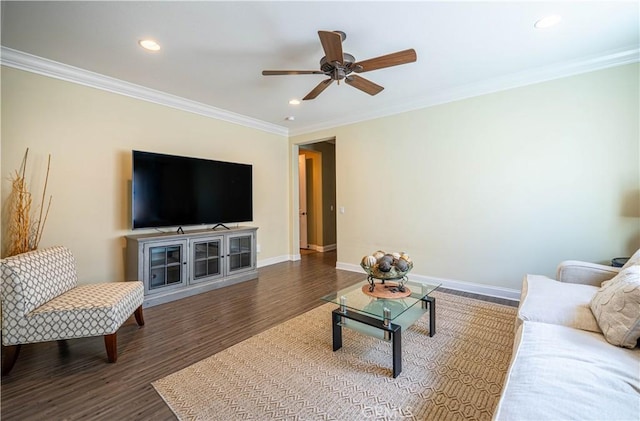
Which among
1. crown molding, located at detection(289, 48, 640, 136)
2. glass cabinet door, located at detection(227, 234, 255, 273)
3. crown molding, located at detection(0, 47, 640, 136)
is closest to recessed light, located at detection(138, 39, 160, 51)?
crown molding, located at detection(0, 47, 640, 136)

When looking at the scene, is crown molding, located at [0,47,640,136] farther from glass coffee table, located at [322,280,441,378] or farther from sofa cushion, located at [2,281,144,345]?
glass coffee table, located at [322,280,441,378]

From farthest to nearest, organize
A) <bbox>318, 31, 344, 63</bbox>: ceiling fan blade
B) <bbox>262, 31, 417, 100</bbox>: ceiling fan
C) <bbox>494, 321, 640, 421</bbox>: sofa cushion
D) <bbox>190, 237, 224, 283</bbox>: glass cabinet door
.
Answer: <bbox>190, 237, 224, 283</bbox>: glass cabinet door → <bbox>262, 31, 417, 100</bbox>: ceiling fan → <bbox>318, 31, 344, 63</bbox>: ceiling fan blade → <bbox>494, 321, 640, 421</bbox>: sofa cushion

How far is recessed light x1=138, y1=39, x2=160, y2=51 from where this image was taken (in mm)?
2408

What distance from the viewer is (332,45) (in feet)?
6.60

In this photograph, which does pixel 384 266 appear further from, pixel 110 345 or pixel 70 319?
pixel 70 319

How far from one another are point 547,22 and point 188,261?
4319 mm

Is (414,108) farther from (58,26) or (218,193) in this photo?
(58,26)

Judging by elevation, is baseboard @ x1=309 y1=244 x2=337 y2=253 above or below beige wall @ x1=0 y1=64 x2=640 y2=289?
below

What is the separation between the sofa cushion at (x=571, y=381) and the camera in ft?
3.19

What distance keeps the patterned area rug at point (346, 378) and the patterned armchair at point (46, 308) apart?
26.4 inches

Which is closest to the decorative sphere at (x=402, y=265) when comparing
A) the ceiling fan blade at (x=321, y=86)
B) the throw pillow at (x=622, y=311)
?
the throw pillow at (x=622, y=311)

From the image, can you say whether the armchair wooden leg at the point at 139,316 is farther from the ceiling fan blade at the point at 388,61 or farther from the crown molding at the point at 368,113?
the ceiling fan blade at the point at 388,61

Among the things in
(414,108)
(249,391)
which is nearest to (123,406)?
(249,391)

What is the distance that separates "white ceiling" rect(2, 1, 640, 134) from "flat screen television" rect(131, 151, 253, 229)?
993mm
